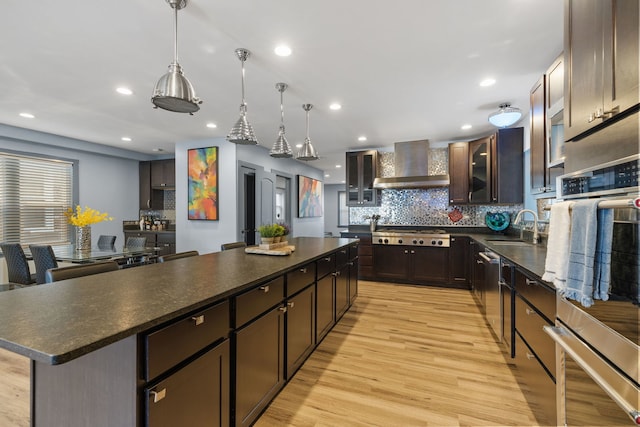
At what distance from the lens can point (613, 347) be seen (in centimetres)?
95

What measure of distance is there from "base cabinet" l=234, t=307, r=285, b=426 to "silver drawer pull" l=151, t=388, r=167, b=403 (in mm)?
427

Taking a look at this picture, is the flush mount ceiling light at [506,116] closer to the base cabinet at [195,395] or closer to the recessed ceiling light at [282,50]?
the recessed ceiling light at [282,50]

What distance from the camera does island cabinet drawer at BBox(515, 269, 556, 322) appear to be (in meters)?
1.49

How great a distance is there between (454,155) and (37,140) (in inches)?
279

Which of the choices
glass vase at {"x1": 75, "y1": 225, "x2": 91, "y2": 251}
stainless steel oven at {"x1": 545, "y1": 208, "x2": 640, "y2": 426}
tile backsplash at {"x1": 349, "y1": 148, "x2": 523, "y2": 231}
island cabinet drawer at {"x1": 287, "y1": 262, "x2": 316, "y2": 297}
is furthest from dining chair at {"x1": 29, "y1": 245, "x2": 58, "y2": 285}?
tile backsplash at {"x1": 349, "y1": 148, "x2": 523, "y2": 231}

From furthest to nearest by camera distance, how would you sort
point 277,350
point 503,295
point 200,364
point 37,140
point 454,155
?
point 454,155 → point 37,140 → point 503,295 → point 277,350 → point 200,364

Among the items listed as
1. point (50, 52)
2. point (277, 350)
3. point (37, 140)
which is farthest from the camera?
point (37, 140)

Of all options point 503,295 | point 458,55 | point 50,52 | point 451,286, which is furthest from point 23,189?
point 451,286

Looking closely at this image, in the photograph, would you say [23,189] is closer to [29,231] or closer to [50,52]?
[29,231]

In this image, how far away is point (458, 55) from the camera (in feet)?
7.98

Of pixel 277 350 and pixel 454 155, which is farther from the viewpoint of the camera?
pixel 454 155

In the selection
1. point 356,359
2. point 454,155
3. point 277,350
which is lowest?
Answer: point 356,359

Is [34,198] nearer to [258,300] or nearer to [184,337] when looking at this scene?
[258,300]

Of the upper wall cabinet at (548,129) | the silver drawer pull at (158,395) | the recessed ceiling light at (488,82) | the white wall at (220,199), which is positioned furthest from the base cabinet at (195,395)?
the white wall at (220,199)
